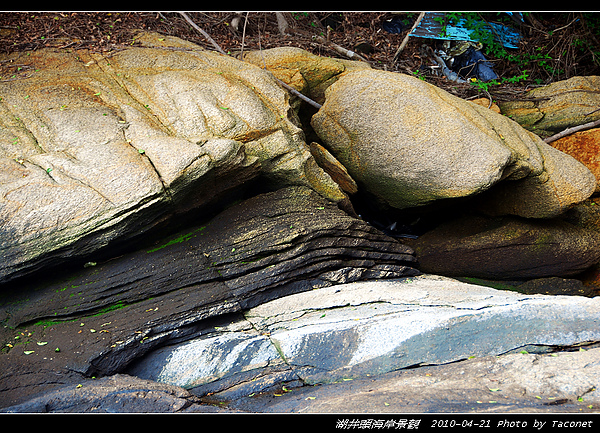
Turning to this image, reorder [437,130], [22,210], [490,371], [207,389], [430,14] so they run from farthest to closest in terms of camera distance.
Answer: [430,14] < [437,130] < [22,210] < [207,389] < [490,371]

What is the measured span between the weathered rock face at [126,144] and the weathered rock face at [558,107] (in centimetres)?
568

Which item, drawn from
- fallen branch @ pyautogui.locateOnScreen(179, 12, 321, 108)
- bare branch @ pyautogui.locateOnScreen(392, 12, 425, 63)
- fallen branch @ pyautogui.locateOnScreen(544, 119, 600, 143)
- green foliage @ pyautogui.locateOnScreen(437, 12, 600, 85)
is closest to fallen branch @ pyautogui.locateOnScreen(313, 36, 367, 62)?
bare branch @ pyautogui.locateOnScreen(392, 12, 425, 63)

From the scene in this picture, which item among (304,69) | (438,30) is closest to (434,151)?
(304,69)

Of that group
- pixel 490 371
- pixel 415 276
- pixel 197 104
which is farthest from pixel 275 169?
pixel 490 371

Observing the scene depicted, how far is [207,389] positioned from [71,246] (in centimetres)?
227

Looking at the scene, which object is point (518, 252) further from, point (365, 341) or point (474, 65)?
point (474, 65)

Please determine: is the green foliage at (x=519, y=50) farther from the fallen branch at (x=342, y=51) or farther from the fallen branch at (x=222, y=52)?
the fallen branch at (x=222, y=52)

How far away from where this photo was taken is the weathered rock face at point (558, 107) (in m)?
9.17

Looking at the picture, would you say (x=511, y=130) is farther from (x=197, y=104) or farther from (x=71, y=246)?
(x=71, y=246)

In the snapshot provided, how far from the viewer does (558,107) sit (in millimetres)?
9461

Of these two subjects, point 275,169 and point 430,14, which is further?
point 430,14

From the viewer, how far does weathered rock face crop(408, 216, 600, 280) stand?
7156mm

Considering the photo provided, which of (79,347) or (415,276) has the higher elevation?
(79,347)

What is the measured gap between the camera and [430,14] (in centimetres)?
1065
